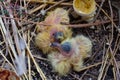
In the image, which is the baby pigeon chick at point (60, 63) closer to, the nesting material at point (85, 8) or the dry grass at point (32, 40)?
the dry grass at point (32, 40)

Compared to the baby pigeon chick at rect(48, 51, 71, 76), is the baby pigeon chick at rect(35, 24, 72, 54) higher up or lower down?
higher up

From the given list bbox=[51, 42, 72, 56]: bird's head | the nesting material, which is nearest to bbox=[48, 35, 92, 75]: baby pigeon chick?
bbox=[51, 42, 72, 56]: bird's head

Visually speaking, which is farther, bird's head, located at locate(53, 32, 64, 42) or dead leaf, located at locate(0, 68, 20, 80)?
bird's head, located at locate(53, 32, 64, 42)

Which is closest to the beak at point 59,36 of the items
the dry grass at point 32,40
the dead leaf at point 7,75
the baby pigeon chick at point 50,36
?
the baby pigeon chick at point 50,36

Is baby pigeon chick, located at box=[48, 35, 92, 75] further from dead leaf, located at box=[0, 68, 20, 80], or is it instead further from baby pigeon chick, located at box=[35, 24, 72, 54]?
dead leaf, located at box=[0, 68, 20, 80]

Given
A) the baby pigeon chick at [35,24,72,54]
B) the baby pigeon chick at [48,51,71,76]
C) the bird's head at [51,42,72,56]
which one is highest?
the baby pigeon chick at [35,24,72,54]

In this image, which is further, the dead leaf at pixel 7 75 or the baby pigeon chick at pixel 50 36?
the baby pigeon chick at pixel 50 36

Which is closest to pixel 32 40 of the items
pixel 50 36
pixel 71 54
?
pixel 50 36

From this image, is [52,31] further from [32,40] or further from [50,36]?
[32,40]
